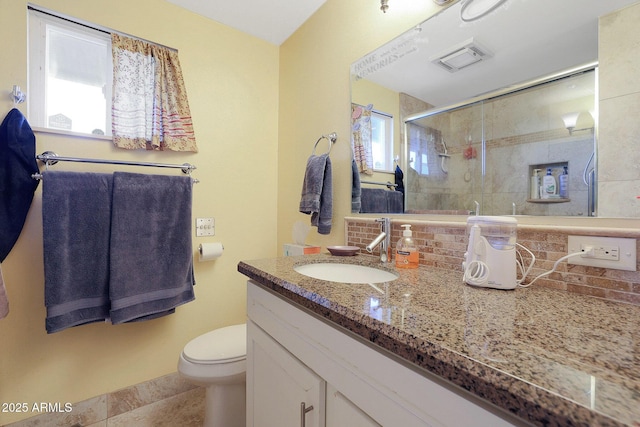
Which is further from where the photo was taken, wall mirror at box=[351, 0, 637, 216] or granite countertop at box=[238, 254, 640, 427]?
wall mirror at box=[351, 0, 637, 216]

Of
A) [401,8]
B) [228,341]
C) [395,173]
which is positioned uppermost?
[401,8]

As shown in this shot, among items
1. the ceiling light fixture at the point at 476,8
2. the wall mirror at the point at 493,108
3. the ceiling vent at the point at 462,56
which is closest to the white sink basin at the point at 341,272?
the wall mirror at the point at 493,108

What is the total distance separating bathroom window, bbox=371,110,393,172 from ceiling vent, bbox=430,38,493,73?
298mm

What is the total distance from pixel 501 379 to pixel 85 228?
1.63m

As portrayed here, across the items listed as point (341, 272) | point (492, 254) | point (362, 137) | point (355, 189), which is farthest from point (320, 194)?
point (492, 254)

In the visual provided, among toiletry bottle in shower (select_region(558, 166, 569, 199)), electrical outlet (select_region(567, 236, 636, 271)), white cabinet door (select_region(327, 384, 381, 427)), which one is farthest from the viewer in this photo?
toiletry bottle in shower (select_region(558, 166, 569, 199))

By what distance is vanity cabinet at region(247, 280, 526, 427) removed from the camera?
1.39 feet

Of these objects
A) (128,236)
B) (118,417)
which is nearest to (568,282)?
(128,236)

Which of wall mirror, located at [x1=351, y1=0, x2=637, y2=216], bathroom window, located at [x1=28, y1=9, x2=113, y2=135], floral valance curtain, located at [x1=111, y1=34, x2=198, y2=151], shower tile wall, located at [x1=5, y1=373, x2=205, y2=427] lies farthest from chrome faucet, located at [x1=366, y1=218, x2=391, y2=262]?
bathroom window, located at [x1=28, y1=9, x2=113, y2=135]

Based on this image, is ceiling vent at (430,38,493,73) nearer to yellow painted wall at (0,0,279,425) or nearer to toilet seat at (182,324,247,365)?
yellow painted wall at (0,0,279,425)

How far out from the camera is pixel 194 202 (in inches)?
65.8

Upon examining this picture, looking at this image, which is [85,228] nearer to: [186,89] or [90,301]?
[90,301]

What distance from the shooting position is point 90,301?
126cm

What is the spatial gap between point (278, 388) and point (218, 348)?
624mm
